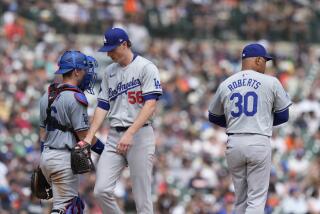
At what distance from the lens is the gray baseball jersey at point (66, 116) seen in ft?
31.8

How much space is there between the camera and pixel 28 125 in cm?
1970

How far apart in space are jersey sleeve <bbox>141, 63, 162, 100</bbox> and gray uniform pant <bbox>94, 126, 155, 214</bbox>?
1.17 feet

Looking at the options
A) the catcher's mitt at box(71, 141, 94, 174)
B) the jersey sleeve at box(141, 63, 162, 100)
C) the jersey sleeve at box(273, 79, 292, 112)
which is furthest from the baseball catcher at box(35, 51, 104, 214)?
the jersey sleeve at box(273, 79, 292, 112)

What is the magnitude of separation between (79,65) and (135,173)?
1141 mm

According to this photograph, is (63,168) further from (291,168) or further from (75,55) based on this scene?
(291,168)

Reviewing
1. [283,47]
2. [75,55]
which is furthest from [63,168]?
[283,47]

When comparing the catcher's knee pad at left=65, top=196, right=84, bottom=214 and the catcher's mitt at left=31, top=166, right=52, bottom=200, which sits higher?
the catcher's mitt at left=31, top=166, right=52, bottom=200

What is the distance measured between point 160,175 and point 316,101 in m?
6.46

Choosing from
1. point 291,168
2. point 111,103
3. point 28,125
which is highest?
point 111,103

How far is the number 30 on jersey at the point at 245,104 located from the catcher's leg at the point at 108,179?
3.87ft

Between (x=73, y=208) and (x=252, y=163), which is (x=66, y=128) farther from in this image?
(x=252, y=163)

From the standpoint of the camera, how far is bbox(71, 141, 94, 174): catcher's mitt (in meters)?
9.57

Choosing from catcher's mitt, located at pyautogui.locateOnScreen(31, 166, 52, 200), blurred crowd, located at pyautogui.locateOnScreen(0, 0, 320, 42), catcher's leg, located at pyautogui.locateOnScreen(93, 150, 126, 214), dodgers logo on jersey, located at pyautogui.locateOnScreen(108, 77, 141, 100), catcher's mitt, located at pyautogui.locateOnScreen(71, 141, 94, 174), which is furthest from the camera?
blurred crowd, located at pyautogui.locateOnScreen(0, 0, 320, 42)

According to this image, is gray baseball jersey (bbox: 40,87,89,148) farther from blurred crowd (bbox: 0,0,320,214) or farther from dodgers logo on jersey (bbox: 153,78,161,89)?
blurred crowd (bbox: 0,0,320,214)
